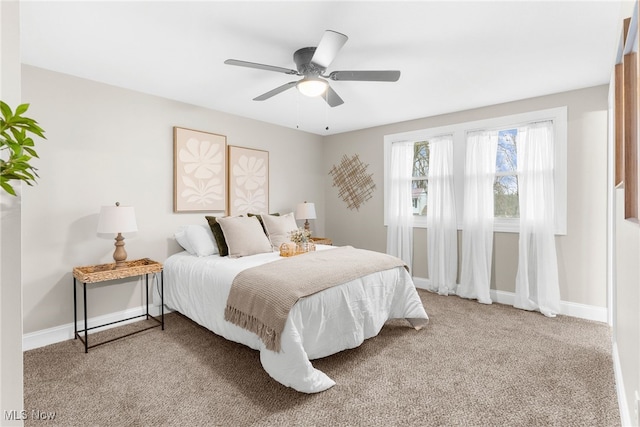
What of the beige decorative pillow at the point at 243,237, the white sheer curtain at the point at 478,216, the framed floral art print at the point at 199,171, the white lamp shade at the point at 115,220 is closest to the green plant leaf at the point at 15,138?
the white lamp shade at the point at 115,220

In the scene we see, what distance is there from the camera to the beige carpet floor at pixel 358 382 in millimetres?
1852

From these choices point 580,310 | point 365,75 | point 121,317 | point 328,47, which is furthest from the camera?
point 580,310

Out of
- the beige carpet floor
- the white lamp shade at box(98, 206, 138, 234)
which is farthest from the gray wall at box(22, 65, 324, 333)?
the beige carpet floor

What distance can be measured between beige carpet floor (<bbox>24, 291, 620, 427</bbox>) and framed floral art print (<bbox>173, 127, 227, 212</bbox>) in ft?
4.87

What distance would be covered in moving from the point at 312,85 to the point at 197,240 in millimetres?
2028

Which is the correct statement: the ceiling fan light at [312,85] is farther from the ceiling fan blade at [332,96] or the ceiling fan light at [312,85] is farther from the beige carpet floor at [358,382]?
the beige carpet floor at [358,382]

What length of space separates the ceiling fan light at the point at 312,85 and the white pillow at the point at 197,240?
1929mm

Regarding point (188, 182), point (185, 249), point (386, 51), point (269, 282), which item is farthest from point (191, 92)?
point (269, 282)

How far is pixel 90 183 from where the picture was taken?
10.1 feet

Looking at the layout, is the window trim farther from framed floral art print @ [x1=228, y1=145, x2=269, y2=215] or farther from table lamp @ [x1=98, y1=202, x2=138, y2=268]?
table lamp @ [x1=98, y1=202, x2=138, y2=268]

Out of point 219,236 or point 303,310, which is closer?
point 303,310

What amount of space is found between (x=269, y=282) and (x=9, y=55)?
5.75ft

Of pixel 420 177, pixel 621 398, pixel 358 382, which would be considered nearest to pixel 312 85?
pixel 358 382

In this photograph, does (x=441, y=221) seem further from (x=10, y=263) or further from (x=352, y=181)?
(x=10, y=263)
